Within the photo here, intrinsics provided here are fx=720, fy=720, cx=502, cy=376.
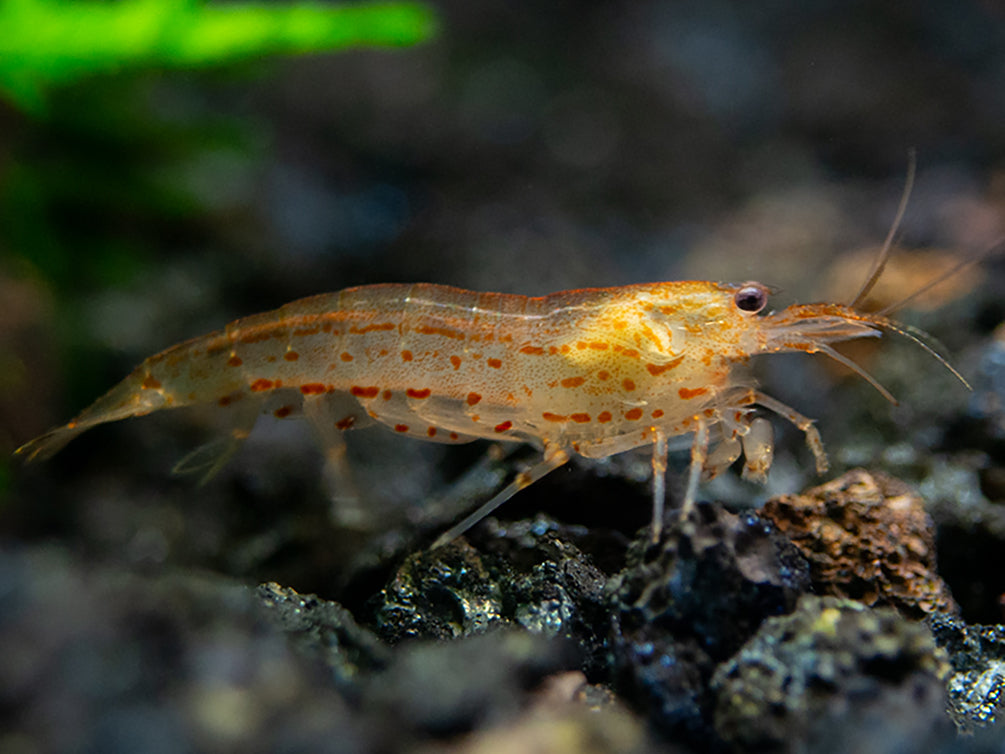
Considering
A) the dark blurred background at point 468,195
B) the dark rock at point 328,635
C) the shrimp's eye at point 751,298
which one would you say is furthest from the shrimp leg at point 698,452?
the dark rock at point 328,635

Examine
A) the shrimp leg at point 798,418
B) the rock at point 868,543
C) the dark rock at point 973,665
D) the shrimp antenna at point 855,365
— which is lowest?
the dark rock at point 973,665

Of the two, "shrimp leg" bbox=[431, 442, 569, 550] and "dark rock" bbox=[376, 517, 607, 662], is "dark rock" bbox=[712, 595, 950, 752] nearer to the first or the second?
"dark rock" bbox=[376, 517, 607, 662]

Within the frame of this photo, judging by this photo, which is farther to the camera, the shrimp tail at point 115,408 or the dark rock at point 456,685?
the shrimp tail at point 115,408

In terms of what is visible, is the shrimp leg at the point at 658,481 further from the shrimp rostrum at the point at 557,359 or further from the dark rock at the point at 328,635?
the dark rock at the point at 328,635

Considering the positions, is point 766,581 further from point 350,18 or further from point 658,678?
point 350,18

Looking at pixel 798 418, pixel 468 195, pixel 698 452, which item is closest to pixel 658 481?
pixel 698 452

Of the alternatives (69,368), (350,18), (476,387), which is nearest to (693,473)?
(476,387)
